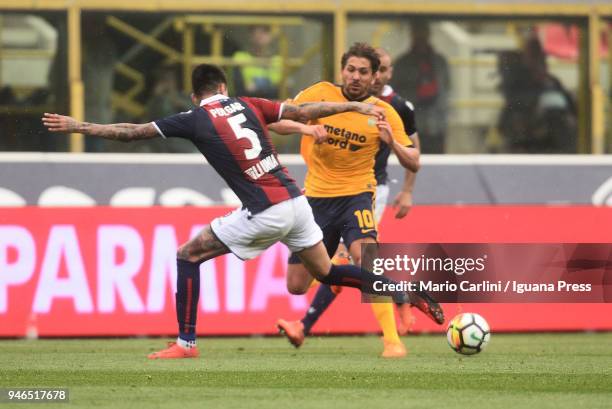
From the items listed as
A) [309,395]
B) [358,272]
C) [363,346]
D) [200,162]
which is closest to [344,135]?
[358,272]

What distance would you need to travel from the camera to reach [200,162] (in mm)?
14352

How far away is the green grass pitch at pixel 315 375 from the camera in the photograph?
7133 mm

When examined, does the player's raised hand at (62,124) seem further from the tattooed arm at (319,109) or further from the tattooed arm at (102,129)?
the tattooed arm at (319,109)

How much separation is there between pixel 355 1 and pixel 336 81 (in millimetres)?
1085

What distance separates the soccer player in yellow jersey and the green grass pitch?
2.22ft

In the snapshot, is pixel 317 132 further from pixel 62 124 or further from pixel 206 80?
pixel 62 124

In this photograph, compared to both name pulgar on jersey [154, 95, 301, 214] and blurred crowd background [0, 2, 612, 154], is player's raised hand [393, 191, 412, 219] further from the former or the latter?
blurred crowd background [0, 2, 612, 154]

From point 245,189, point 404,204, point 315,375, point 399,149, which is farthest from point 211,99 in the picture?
point 404,204

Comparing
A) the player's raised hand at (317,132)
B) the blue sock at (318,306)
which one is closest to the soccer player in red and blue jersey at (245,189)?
the player's raised hand at (317,132)

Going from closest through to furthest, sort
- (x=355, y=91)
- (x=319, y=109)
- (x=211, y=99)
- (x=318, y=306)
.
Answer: (x=211, y=99), (x=319, y=109), (x=355, y=91), (x=318, y=306)

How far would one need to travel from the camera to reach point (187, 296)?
30.8ft

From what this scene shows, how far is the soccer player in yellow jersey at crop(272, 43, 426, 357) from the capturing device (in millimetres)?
9977

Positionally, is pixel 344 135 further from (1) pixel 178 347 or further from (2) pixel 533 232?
(2) pixel 533 232

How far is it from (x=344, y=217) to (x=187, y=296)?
1.47 meters
